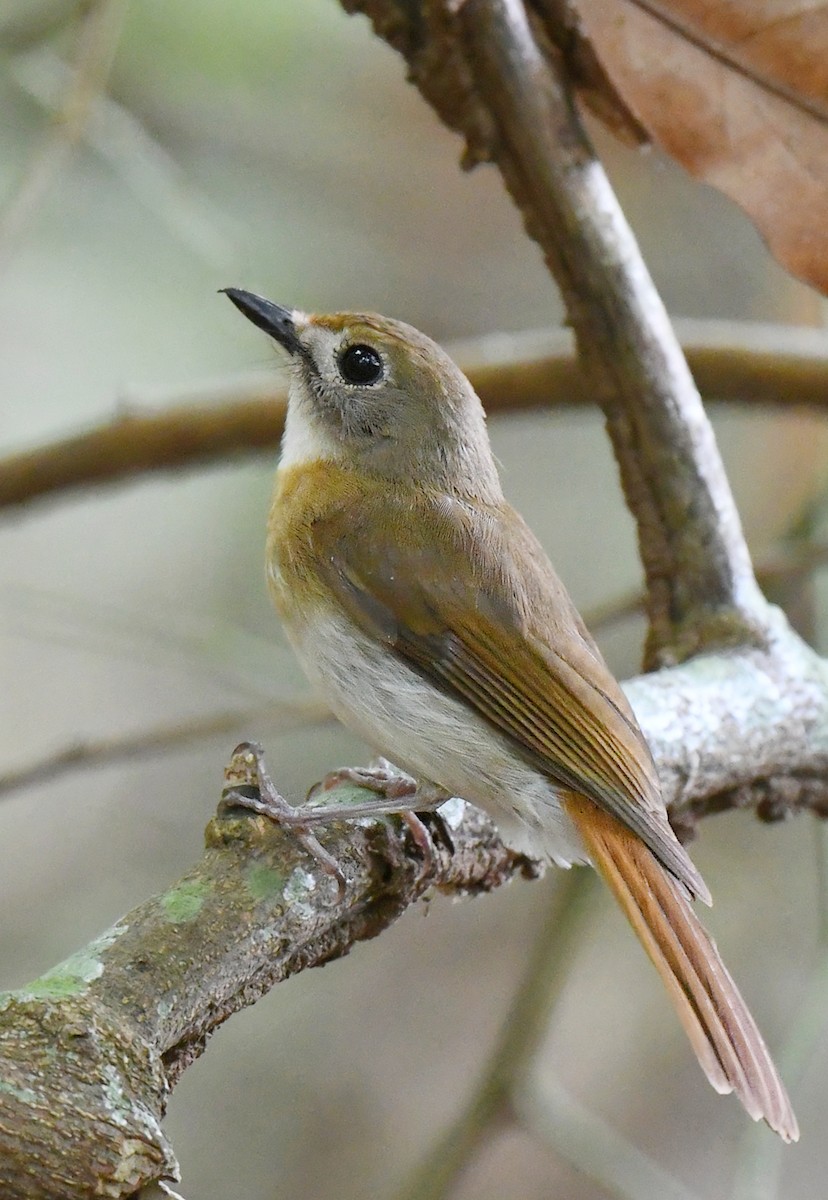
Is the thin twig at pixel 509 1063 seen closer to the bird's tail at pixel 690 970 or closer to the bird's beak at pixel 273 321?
the bird's tail at pixel 690 970

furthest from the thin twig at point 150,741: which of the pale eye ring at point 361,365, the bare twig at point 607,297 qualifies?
the bare twig at point 607,297

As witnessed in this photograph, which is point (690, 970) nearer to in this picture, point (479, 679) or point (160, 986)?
point (479, 679)

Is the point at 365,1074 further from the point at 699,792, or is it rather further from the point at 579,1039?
the point at 699,792

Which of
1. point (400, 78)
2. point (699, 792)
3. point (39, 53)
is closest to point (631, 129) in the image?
point (699, 792)

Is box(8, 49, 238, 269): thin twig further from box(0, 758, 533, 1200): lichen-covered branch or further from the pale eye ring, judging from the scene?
box(0, 758, 533, 1200): lichen-covered branch

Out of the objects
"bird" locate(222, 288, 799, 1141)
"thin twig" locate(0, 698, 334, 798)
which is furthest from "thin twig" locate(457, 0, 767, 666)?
"thin twig" locate(0, 698, 334, 798)

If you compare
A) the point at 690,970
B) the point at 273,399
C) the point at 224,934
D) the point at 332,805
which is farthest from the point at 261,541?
the point at 224,934
